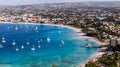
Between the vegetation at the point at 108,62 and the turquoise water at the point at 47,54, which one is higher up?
the vegetation at the point at 108,62

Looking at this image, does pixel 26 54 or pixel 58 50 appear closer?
pixel 26 54

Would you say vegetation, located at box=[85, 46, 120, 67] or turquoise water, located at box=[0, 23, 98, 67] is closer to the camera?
vegetation, located at box=[85, 46, 120, 67]

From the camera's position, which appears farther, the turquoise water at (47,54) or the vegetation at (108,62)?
the turquoise water at (47,54)

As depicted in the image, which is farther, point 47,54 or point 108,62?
point 47,54

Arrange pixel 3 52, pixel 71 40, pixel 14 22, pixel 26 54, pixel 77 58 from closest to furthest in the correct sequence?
pixel 77 58
pixel 26 54
pixel 3 52
pixel 71 40
pixel 14 22

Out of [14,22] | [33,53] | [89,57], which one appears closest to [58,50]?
[33,53]

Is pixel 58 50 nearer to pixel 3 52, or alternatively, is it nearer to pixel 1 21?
pixel 3 52

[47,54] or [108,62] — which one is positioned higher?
[108,62]

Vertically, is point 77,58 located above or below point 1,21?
above

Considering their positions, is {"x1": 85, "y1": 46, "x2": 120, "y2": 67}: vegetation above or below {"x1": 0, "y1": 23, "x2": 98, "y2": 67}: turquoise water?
above

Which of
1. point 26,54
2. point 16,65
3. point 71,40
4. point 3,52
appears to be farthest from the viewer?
point 71,40
